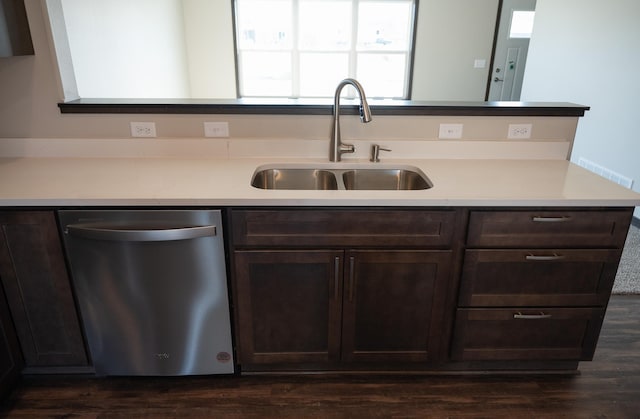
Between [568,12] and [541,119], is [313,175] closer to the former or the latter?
[541,119]

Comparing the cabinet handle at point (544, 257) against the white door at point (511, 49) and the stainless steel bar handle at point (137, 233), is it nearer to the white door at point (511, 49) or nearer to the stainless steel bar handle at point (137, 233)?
the stainless steel bar handle at point (137, 233)

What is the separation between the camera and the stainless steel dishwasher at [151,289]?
1415 millimetres

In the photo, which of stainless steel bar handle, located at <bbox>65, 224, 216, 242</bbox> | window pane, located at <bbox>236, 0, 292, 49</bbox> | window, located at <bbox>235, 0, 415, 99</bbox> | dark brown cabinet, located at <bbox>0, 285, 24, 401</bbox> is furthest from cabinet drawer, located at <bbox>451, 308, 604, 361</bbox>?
window pane, located at <bbox>236, 0, 292, 49</bbox>

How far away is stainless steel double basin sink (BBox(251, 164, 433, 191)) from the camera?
6.07 feet

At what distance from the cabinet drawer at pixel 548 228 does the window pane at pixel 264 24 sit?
5.04 metres

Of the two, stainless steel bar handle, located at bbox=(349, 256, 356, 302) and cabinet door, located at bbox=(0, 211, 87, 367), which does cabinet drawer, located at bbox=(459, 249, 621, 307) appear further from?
cabinet door, located at bbox=(0, 211, 87, 367)

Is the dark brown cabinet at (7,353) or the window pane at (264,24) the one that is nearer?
the dark brown cabinet at (7,353)

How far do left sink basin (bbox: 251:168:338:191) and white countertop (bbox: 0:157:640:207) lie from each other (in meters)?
0.05

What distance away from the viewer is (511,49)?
5.54 metres

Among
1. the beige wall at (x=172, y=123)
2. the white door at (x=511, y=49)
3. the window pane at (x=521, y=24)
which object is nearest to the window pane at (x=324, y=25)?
the white door at (x=511, y=49)

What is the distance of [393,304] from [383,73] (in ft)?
16.2

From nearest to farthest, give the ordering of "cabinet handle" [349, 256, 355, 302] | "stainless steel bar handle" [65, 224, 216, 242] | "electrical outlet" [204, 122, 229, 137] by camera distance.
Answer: "stainless steel bar handle" [65, 224, 216, 242], "cabinet handle" [349, 256, 355, 302], "electrical outlet" [204, 122, 229, 137]

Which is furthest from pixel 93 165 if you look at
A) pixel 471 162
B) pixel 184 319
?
pixel 471 162

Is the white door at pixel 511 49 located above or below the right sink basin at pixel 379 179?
above
